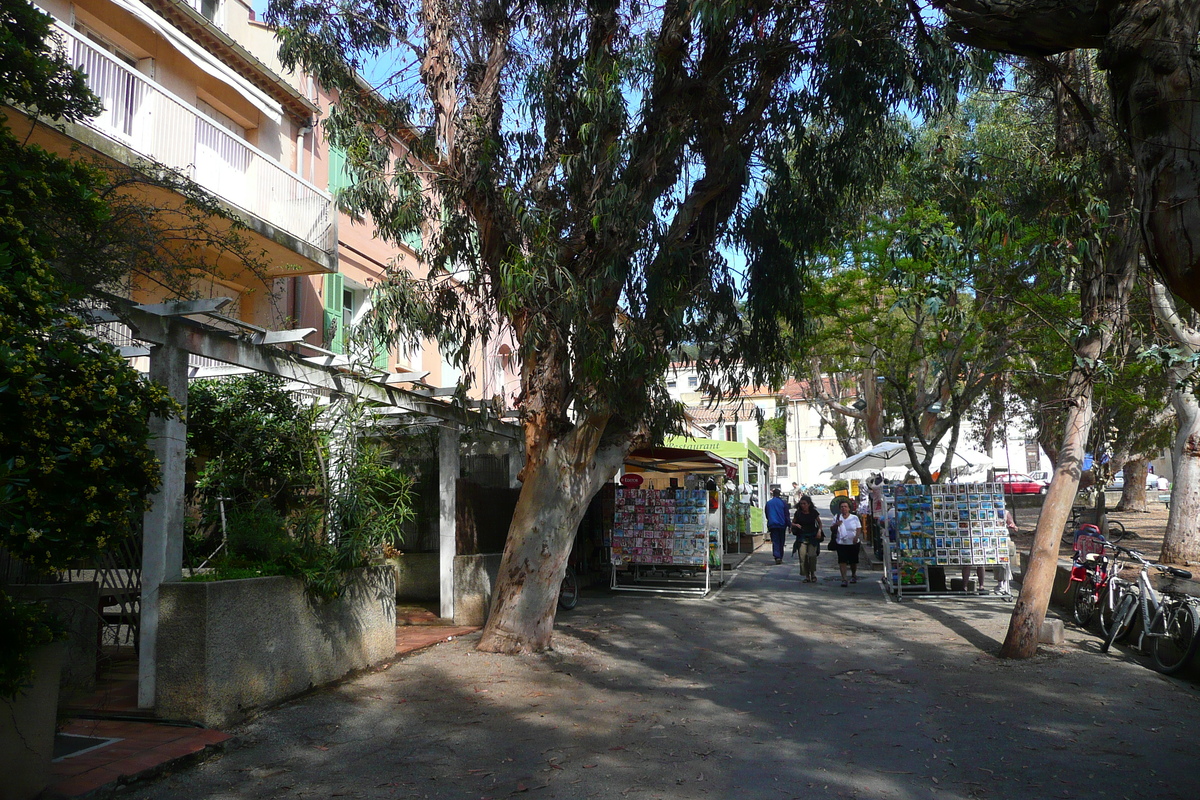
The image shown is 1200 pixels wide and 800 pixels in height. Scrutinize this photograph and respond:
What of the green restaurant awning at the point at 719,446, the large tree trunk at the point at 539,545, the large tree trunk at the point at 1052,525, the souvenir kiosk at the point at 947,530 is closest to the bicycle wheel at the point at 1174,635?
the large tree trunk at the point at 1052,525

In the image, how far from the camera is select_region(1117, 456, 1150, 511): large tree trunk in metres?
34.7

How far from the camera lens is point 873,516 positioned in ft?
70.8

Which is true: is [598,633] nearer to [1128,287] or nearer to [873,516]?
[1128,287]

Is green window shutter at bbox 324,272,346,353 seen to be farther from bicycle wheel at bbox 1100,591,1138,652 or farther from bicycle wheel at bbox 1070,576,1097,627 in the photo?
bicycle wheel at bbox 1100,591,1138,652

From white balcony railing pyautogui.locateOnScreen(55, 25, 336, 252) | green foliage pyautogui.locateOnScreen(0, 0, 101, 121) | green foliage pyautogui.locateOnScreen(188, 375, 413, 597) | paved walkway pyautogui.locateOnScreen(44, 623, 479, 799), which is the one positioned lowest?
paved walkway pyautogui.locateOnScreen(44, 623, 479, 799)

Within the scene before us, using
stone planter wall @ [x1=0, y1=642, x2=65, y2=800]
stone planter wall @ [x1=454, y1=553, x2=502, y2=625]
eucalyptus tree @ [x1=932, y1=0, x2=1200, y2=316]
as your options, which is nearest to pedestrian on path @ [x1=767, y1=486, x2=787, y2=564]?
stone planter wall @ [x1=454, y1=553, x2=502, y2=625]

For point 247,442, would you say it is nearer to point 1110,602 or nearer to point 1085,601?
point 1110,602

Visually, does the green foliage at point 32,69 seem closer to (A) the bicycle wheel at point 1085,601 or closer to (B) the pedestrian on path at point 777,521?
(A) the bicycle wheel at point 1085,601

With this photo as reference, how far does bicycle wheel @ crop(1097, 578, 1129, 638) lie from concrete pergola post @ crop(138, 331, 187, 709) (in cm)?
971

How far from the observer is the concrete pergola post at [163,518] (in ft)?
22.1

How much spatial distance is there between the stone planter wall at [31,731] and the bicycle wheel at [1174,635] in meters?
9.10

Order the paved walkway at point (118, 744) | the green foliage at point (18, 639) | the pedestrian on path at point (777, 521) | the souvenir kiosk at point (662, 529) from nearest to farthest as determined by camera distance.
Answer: the green foliage at point (18, 639), the paved walkway at point (118, 744), the souvenir kiosk at point (662, 529), the pedestrian on path at point (777, 521)

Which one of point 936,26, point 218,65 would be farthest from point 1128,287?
point 218,65

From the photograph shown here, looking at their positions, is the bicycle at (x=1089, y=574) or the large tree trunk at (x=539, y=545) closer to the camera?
the large tree trunk at (x=539, y=545)
